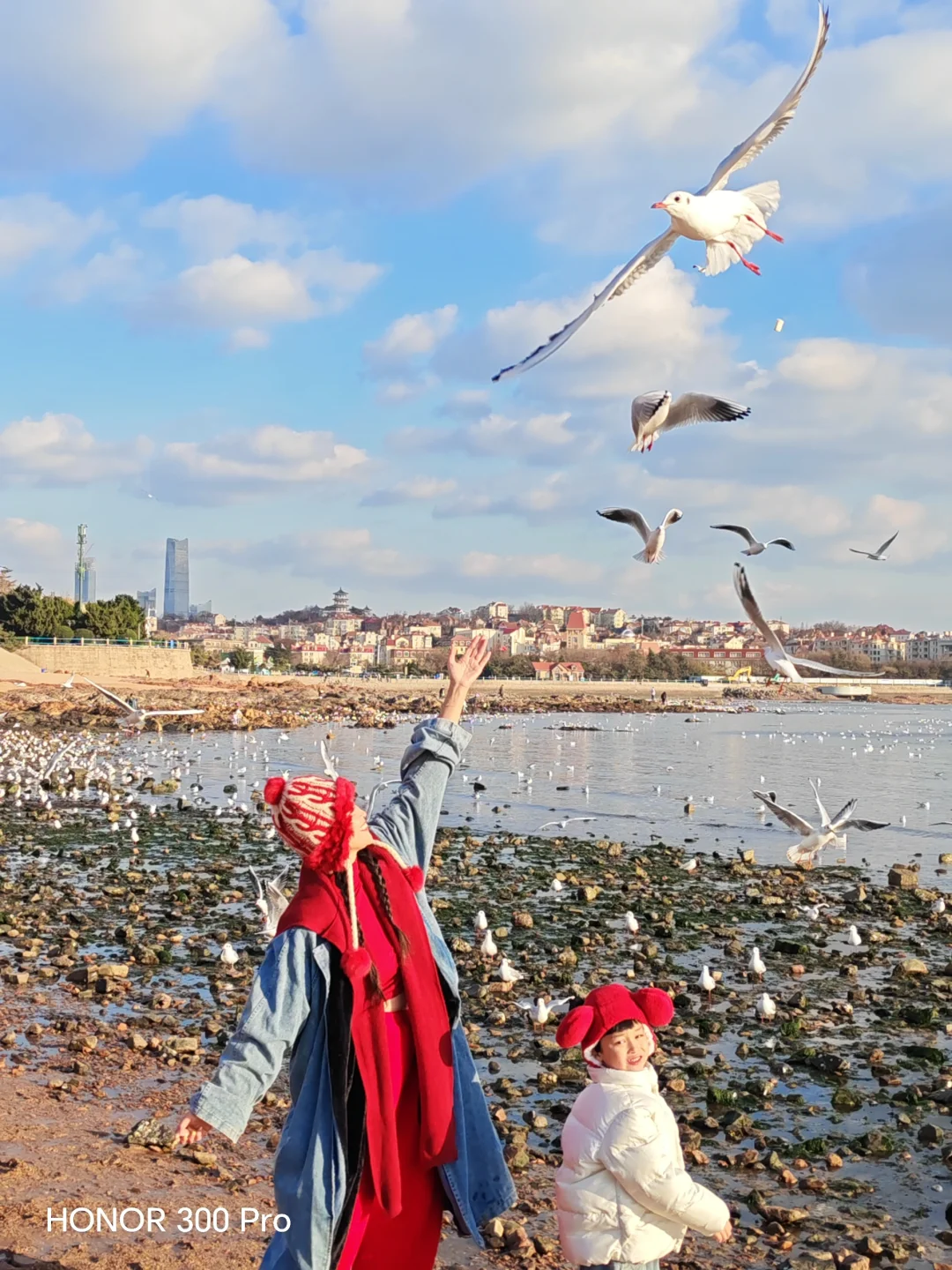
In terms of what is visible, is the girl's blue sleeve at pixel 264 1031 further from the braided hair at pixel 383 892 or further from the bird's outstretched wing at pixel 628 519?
the bird's outstretched wing at pixel 628 519

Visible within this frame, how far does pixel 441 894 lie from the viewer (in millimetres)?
12703

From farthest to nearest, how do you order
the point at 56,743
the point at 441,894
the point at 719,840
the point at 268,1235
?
1. the point at 56,743
2. the point at 719,840
3. the point at 441,894
4. the point at 268,1235

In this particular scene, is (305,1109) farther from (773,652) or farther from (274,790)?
(773,652)

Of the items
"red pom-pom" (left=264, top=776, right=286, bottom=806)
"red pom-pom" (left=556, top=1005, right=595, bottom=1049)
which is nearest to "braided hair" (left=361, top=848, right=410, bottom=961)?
"red pom-pom" (left=264, top=776, right=286, bottom=806)

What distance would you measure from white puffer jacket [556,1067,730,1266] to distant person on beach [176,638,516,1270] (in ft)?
0.70

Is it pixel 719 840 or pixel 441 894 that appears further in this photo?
pixel 719 840

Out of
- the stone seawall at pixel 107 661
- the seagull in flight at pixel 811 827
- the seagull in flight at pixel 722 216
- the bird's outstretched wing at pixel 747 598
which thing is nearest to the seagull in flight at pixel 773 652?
the bird's outstretched wing at pixel 747 598

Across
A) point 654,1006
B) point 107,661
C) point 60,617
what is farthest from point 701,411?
point 60,617

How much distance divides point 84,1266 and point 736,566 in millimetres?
4410

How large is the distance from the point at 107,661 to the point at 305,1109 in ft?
198

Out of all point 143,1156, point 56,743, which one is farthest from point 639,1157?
point 56,743

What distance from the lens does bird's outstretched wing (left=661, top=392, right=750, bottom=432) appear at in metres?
5.65

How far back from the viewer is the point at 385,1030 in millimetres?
2922

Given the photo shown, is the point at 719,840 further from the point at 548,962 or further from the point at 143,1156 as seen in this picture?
the point at 143,1156
